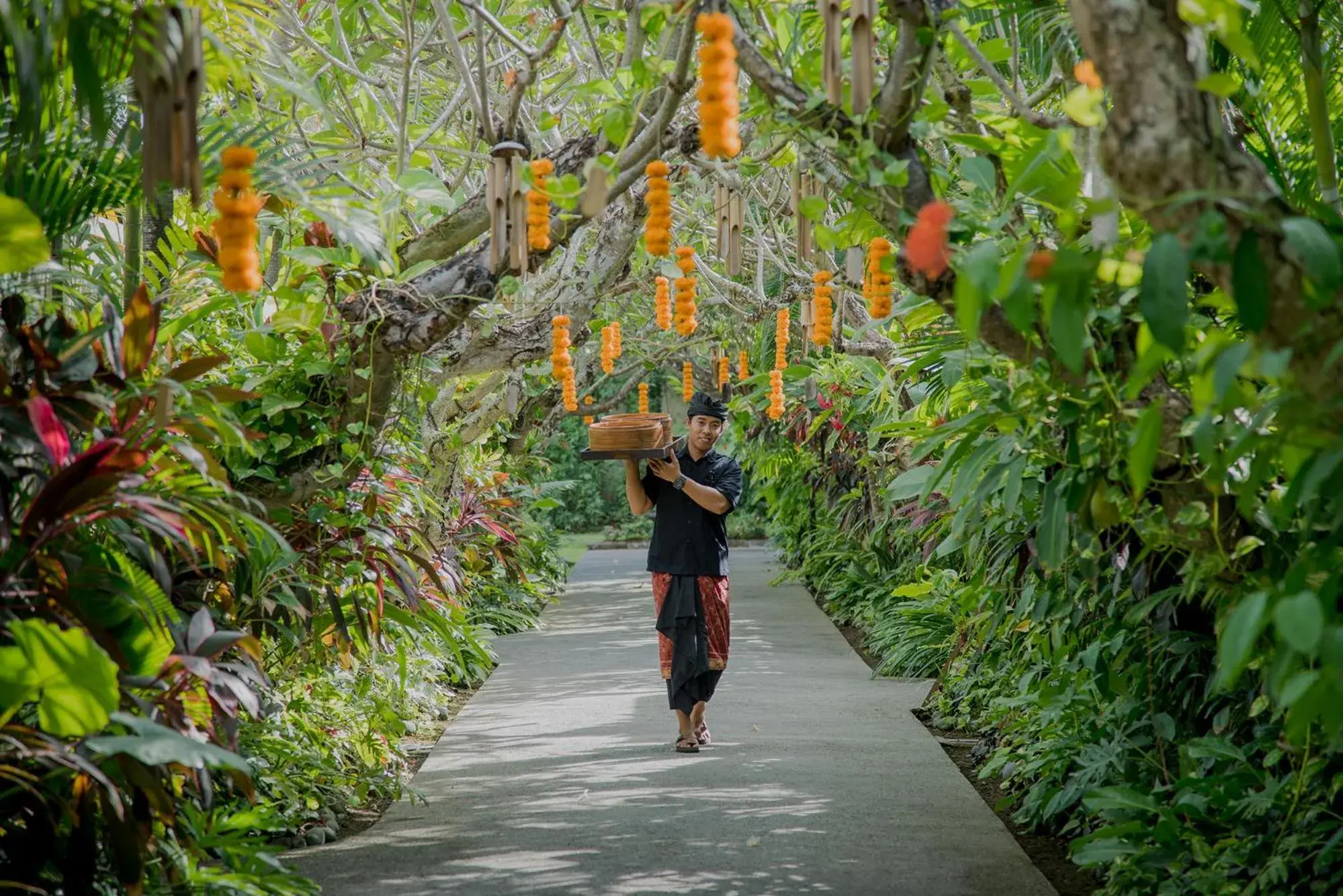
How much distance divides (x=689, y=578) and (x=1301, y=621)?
13.2 feet

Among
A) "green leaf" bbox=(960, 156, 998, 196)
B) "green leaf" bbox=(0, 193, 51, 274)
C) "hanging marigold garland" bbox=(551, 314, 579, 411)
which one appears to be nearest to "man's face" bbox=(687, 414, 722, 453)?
"hanging marigold garland" bbox=(551, 314, 579, 411)

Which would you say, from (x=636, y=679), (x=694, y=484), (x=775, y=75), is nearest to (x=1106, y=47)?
(x=775, y=75)

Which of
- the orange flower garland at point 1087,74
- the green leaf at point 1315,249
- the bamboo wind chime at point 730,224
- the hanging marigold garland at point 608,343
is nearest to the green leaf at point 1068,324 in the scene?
the green leaf at point 1315,249

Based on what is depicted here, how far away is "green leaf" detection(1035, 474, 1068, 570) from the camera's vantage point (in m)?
3.10

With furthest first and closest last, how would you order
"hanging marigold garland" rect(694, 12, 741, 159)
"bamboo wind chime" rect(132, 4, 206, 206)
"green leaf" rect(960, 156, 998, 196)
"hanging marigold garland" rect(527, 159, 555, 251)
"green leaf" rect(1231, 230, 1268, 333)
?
"hanging marigold garland" rect(527, 159, 555, 251), "green leaf" rect(960, 156, 998, 196), "hanging marigold garland" rect(694, 12, 741, 159), "bamboo wind chime" rect(132, 4, 206, 206), "green leaf" rect(1231, 230, 1268, 333)

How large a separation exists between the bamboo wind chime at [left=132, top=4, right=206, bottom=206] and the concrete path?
2.25 meters

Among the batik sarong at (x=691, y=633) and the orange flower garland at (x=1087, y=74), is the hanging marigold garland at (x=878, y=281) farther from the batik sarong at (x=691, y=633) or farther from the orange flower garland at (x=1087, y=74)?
the batik sarong at (x=691, y=633)

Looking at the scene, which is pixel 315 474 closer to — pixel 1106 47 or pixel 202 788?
pixel 202 788

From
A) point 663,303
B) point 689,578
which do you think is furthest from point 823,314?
point 689,578

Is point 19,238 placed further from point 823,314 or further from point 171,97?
point 823,314

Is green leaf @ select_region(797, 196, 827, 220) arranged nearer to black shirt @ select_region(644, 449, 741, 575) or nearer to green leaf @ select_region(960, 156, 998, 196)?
green leaf @ select_region(960, 156, 998, 196)

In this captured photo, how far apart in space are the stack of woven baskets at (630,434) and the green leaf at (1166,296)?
387 cm

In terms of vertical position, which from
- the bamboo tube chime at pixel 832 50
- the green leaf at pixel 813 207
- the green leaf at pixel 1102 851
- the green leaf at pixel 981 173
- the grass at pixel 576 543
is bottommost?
the grass at pixel 576 543

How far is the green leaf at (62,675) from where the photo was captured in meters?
2.39
